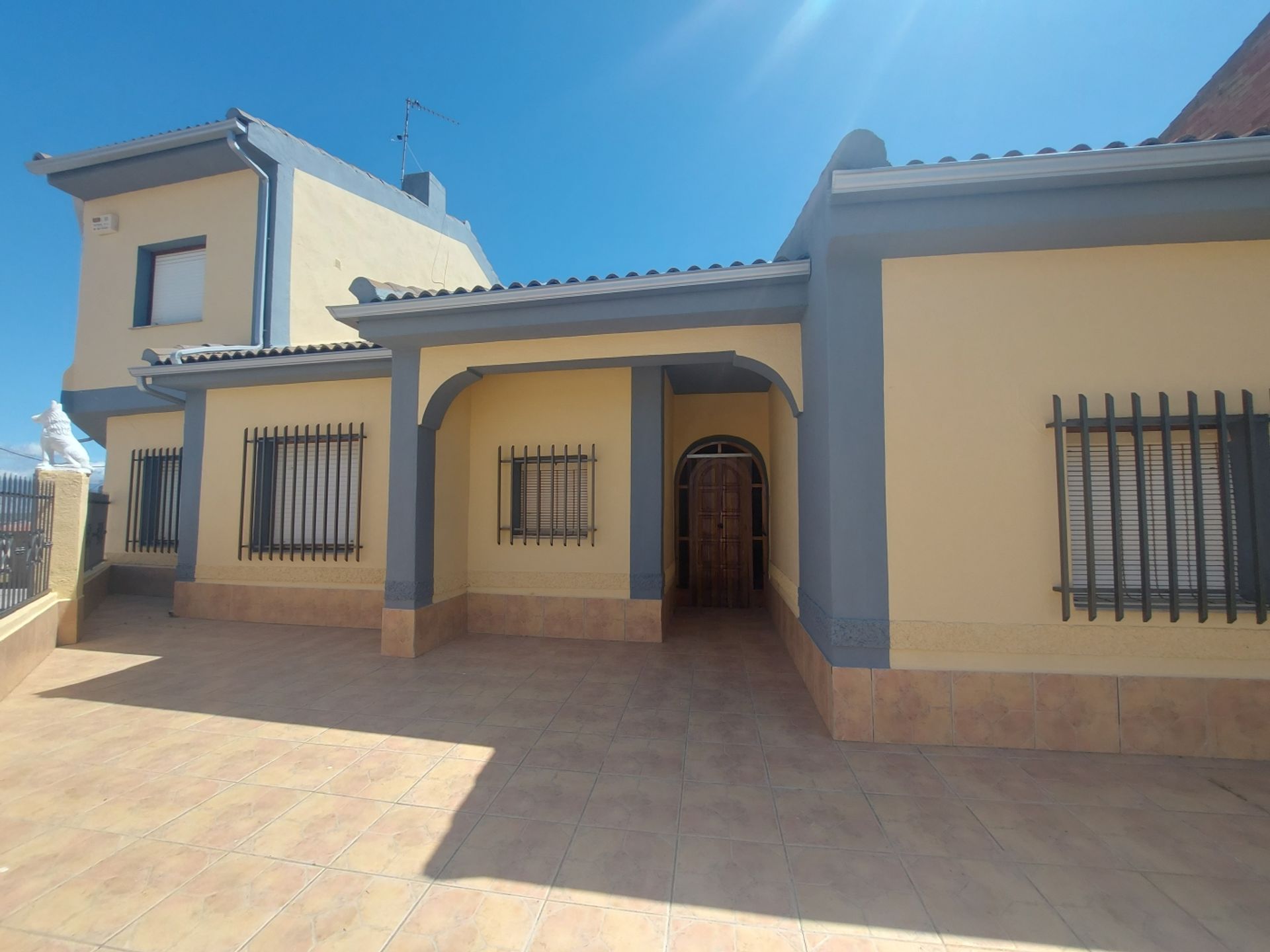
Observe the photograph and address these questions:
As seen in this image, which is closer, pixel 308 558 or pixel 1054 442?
pixel 1054 442

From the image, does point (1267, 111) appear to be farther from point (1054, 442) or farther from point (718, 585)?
point (718, 585)

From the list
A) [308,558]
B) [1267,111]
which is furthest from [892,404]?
[308,558]

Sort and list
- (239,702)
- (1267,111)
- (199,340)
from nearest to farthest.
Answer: (239,702) → (1267,111) → (199,340)

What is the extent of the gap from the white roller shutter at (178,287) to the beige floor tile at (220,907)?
983 centimetres

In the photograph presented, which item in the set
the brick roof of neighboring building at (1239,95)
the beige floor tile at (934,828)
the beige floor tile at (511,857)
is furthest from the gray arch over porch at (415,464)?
the brick roof of neighboring building at (1239,95)

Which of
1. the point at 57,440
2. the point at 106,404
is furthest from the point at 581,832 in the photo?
the point at 106,404

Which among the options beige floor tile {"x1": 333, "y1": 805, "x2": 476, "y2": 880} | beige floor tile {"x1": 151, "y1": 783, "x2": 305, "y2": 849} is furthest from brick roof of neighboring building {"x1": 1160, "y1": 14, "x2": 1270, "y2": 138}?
beige floor tile {"x1": 151, "y1": 783, "x2": 305, "y2": 849}

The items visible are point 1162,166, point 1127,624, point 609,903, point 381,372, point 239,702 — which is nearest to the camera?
point 609,903

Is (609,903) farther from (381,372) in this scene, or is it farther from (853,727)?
(381,372)

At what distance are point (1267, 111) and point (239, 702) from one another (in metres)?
10.6

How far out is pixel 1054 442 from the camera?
130 inches

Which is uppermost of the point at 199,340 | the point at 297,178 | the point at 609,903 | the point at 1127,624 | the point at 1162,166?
the point at 297,178

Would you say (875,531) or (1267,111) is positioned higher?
(1267,111)

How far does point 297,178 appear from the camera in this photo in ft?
29.5
